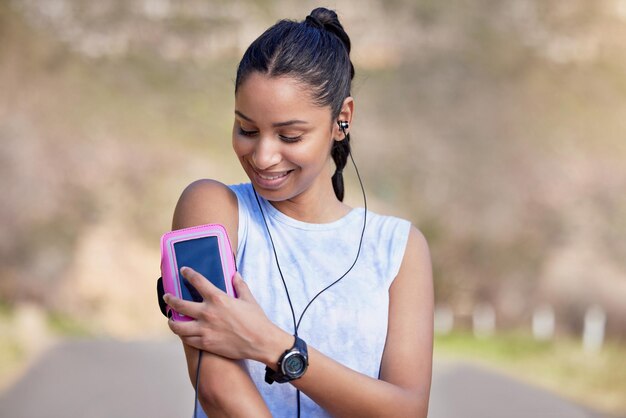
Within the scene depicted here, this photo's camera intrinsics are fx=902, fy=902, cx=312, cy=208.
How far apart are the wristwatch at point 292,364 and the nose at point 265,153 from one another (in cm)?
28

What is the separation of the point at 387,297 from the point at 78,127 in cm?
580

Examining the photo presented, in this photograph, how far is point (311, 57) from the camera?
1468 millimetres

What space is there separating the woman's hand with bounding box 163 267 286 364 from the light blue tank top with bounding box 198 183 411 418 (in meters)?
0.16

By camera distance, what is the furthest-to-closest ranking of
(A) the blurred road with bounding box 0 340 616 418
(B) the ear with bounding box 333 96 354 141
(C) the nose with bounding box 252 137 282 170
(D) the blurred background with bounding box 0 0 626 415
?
(D) the blurred background with bounding box 0 0 626 415 → (A) the blurred road with bounding box 0 340 616 418 → (B) the ear with bounding box 333 96 354 141 → (C) the nose with bounding box 252 137 282 170

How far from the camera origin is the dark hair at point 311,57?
1.42 m

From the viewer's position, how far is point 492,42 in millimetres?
7289

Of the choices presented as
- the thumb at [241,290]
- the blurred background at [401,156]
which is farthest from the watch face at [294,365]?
the blurred background at [401,156]

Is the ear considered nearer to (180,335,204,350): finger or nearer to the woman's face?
the woman's face

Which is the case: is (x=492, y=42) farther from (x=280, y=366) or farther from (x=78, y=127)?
(x=280, y=366)

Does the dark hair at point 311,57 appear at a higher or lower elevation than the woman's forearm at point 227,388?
higher

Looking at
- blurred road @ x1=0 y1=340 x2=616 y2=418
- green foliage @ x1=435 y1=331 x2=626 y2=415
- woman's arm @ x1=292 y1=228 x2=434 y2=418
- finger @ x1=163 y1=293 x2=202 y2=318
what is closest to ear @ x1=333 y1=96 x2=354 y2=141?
woman's arm @ x1=292 y1=228 x2=434 y2=418

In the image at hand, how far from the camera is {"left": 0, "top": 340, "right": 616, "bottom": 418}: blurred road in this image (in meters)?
5.29

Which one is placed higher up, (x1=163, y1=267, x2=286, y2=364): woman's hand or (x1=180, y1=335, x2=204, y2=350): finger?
(x1=163, y1=267, x2=286, y2=364): woman's hand

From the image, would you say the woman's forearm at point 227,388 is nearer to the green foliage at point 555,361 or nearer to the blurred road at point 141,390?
the blurred road at point 141,390
